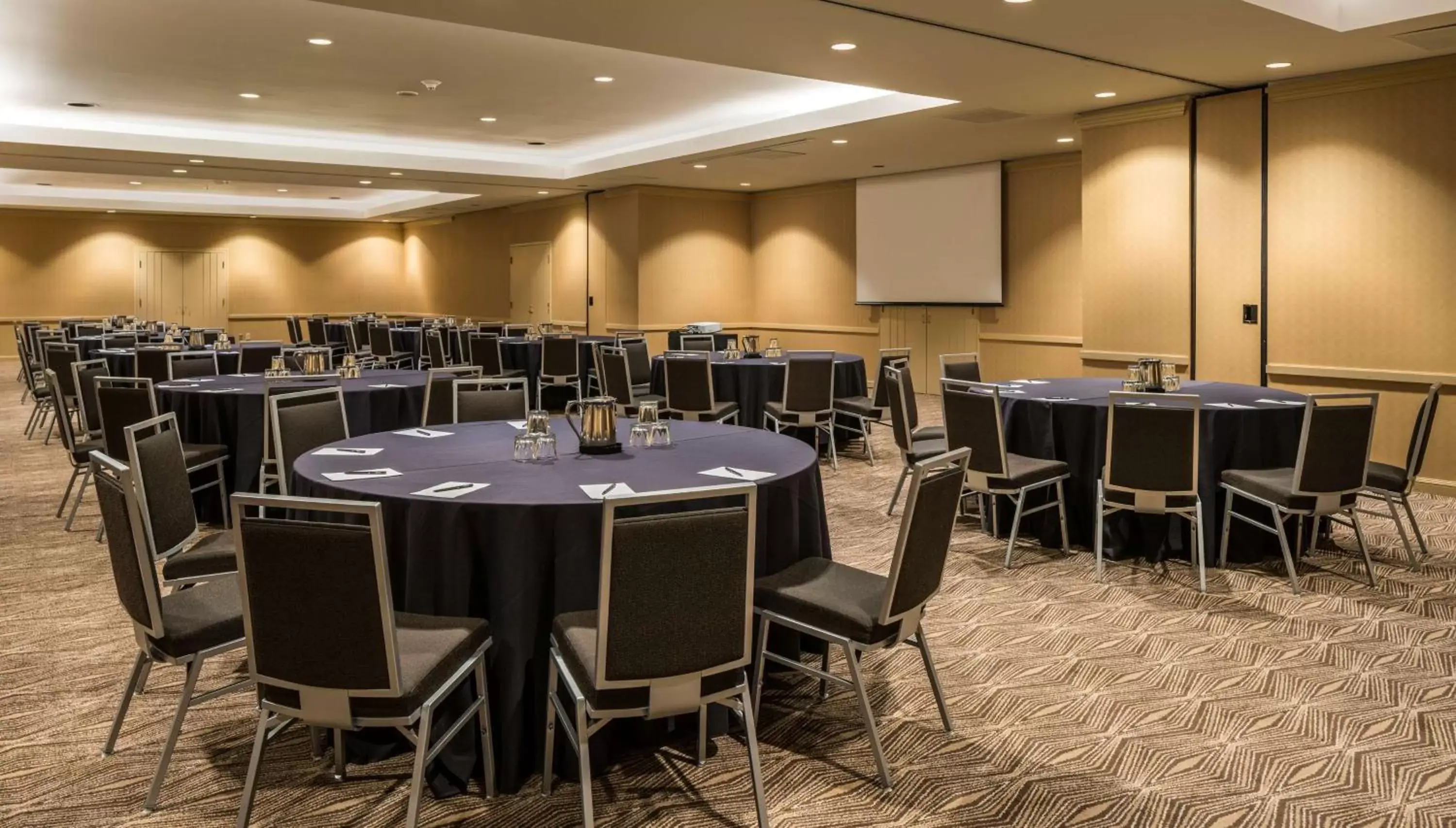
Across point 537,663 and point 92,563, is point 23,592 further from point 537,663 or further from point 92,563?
point 537,663

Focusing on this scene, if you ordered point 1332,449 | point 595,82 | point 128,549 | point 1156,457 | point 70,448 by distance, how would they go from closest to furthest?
point 128,549
point 1332,449
point 1156,457
point 70,448
point 595,82

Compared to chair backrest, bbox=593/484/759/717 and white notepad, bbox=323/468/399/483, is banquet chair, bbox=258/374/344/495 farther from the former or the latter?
chair backrest, bbox=593/484/759/717

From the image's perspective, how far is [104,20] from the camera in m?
6.81

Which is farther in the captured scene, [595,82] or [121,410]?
[595,82]

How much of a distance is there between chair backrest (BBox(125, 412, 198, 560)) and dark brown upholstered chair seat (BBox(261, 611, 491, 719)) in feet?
3.25

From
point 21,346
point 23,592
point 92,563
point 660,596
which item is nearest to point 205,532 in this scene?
point 92,563

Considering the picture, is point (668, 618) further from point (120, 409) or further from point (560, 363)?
point (560, 363)

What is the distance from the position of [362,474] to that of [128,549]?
786 millimetres

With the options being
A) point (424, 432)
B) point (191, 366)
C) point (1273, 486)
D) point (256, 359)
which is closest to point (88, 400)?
point (191, 366)

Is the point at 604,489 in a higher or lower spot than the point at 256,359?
lower

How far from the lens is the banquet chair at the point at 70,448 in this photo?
621cm

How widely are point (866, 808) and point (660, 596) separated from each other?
0.98 metres

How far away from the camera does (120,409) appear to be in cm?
548

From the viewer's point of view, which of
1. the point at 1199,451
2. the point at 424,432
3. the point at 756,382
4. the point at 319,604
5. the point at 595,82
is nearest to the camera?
the point at 319,604
